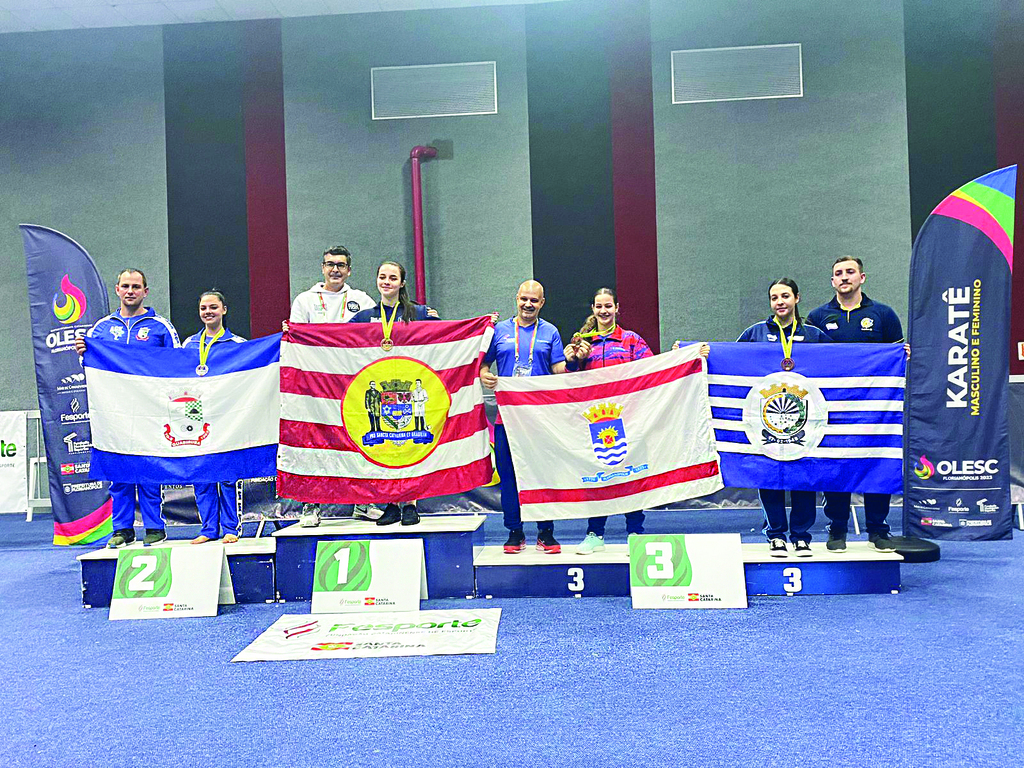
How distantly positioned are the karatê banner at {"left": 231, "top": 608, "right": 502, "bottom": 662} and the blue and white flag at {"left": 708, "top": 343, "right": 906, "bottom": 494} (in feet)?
5.06

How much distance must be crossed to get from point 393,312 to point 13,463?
3946 mm

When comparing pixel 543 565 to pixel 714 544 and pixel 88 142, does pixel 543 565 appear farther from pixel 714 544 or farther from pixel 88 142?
pixel 88 142

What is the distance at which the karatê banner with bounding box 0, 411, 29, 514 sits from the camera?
20.5 feet

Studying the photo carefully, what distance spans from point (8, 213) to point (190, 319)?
6.69 ft

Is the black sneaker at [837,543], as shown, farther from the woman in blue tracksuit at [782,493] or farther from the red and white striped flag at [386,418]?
the red and white striped flag at [386,418]

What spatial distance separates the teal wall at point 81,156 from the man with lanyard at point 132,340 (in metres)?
2.99

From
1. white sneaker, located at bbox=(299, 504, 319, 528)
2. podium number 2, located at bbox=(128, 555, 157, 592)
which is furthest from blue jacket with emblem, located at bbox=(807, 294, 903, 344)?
podium number 2, located at bbox=(128, 555, 157, 592)

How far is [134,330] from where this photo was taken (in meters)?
4.52

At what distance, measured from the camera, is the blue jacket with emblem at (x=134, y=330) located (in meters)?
4.50

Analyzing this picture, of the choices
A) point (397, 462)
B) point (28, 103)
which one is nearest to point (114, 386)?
point (397, 462)

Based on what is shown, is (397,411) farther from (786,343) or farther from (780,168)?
(780,168)

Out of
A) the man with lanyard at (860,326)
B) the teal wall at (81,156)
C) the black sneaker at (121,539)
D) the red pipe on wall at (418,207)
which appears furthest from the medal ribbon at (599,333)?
the teal wall at (81,156)

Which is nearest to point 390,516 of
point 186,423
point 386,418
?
point 386,418

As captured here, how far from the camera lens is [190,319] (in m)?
7.31
